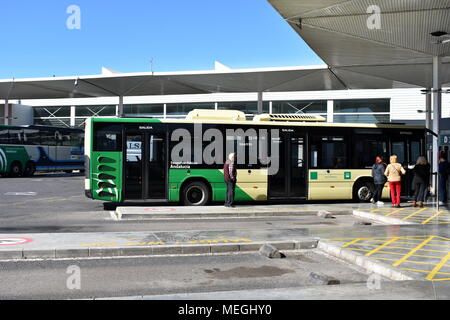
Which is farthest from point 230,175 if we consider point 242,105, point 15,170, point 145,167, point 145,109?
point 145,109

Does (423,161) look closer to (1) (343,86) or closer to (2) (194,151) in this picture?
(2) (194,151)

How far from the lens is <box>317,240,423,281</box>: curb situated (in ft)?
21.8

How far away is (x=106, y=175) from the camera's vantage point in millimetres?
14977

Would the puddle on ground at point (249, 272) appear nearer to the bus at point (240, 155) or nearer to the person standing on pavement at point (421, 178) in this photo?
Result: the bus at point (240, 155)

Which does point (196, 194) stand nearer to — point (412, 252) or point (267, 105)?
point (412, 252)

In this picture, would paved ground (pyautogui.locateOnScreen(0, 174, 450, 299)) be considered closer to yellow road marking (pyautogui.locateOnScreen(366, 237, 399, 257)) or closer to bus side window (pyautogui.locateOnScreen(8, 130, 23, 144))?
yellow road marking (pyautogui.locateOnScreen(366, 237, 399, 257))

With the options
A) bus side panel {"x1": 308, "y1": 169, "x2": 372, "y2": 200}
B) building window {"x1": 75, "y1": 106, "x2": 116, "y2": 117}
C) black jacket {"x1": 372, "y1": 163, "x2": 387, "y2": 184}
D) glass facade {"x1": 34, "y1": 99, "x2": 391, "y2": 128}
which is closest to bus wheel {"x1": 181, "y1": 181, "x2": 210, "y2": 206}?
bus side panel {"x1": 308, "y1": 169, "x2": 372, "y2": 200}

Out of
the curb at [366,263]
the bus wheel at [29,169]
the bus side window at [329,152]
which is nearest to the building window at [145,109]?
the bus wheel at [29,169]

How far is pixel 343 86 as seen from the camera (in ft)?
125

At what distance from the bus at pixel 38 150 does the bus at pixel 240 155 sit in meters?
20.3
